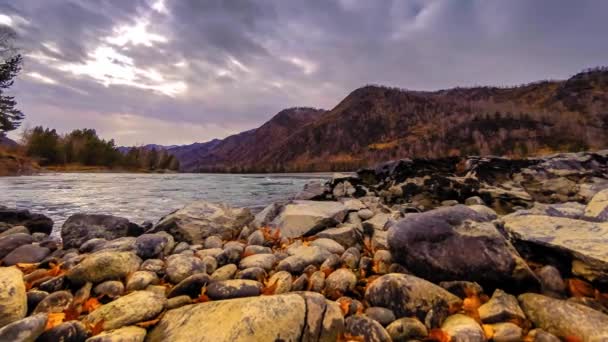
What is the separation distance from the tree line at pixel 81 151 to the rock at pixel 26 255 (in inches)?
3354

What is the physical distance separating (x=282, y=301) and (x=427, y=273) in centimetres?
201

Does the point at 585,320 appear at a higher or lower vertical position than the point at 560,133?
lower

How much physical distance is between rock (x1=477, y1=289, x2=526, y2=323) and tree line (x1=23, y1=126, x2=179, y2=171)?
91.8 meters

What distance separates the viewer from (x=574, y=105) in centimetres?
10306

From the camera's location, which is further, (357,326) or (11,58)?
(11,58)

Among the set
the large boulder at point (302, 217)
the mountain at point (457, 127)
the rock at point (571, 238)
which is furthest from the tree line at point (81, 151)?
the rock at point (571, 238)

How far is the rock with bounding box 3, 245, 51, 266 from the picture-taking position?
15.4 feet

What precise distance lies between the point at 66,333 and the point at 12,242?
4646mm

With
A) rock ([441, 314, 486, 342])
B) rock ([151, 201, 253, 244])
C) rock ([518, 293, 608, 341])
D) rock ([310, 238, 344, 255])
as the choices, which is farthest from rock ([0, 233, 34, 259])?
rock ([518, 293, 608, 341])

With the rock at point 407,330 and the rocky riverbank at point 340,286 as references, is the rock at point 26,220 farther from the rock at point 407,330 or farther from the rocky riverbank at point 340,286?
the rock at point 407,330

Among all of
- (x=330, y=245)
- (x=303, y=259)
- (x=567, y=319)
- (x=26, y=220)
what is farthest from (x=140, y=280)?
(x=26, y=220)

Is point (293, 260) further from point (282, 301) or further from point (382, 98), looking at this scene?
point (382, 98)

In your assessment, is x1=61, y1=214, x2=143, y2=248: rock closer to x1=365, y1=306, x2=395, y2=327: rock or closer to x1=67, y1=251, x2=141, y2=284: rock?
x1=67, y1=251, x2=141, y2=284: rock

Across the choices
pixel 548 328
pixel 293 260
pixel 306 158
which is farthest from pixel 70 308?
pixel 306 158
